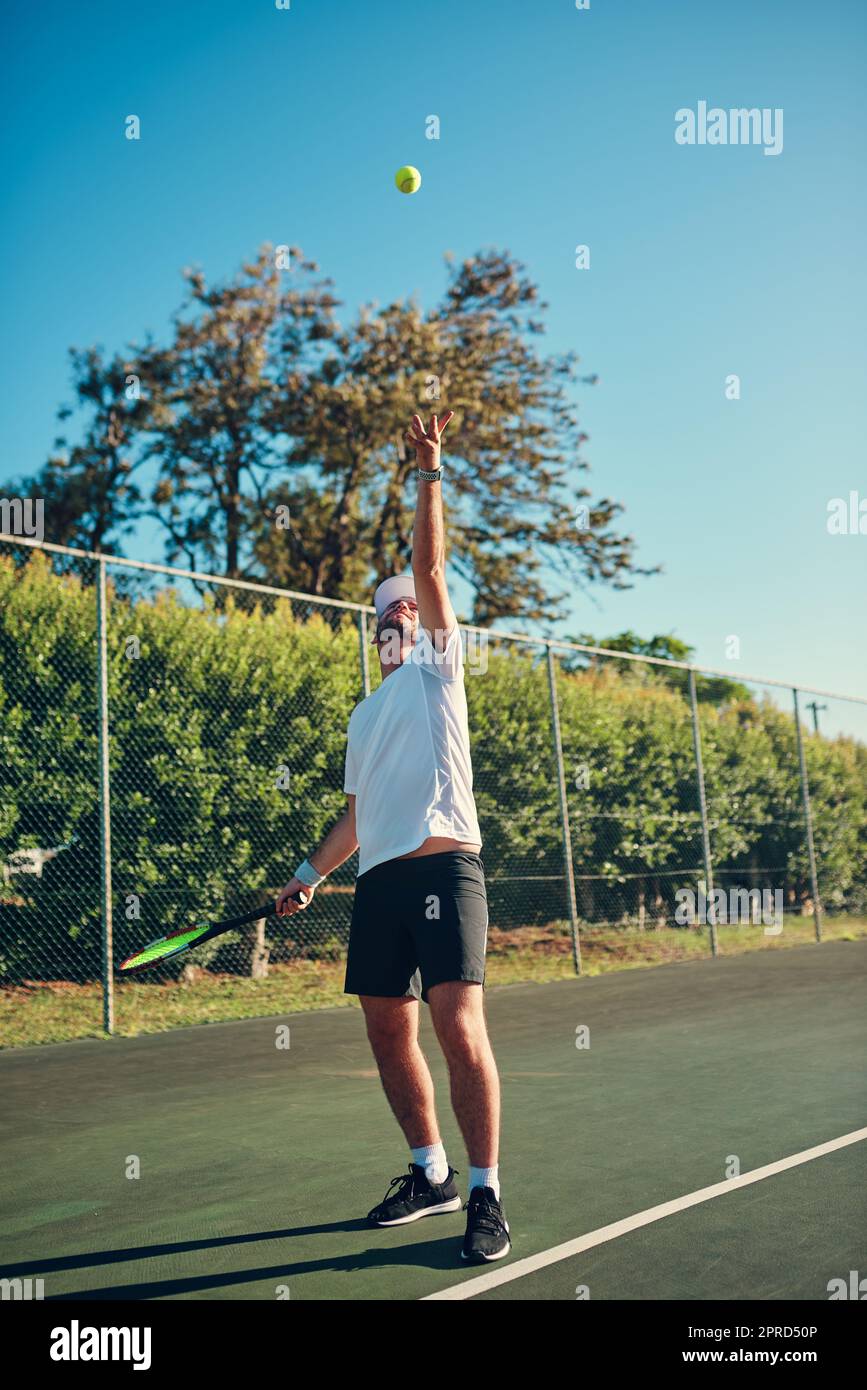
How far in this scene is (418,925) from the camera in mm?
3600

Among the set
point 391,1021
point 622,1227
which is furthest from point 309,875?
point 622,1227

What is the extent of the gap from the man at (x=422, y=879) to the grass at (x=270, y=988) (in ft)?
16.3

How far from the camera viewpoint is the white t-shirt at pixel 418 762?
3666 millimetres

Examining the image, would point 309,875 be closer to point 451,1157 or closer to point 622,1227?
point 451,1157

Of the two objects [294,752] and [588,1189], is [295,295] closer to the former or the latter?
[294,752]

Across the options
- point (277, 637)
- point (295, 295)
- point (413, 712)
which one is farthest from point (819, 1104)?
point (295, 295)

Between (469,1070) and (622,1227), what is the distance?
0.69 meters

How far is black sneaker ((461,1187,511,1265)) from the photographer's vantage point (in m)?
3.25

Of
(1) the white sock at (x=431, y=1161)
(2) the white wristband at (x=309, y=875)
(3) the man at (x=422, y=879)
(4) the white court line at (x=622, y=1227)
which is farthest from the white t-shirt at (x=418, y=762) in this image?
(4) the white court line at (x=622, y=1227)

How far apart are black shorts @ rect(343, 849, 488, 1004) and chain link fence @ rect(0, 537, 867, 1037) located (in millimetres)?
4719

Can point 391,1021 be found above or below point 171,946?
below

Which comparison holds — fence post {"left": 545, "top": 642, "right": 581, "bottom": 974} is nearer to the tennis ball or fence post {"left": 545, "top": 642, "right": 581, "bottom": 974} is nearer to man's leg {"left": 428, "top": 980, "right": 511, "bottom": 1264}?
the tennis ball

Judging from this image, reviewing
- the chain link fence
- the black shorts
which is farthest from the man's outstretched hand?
the chain link fence

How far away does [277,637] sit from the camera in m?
11.6
